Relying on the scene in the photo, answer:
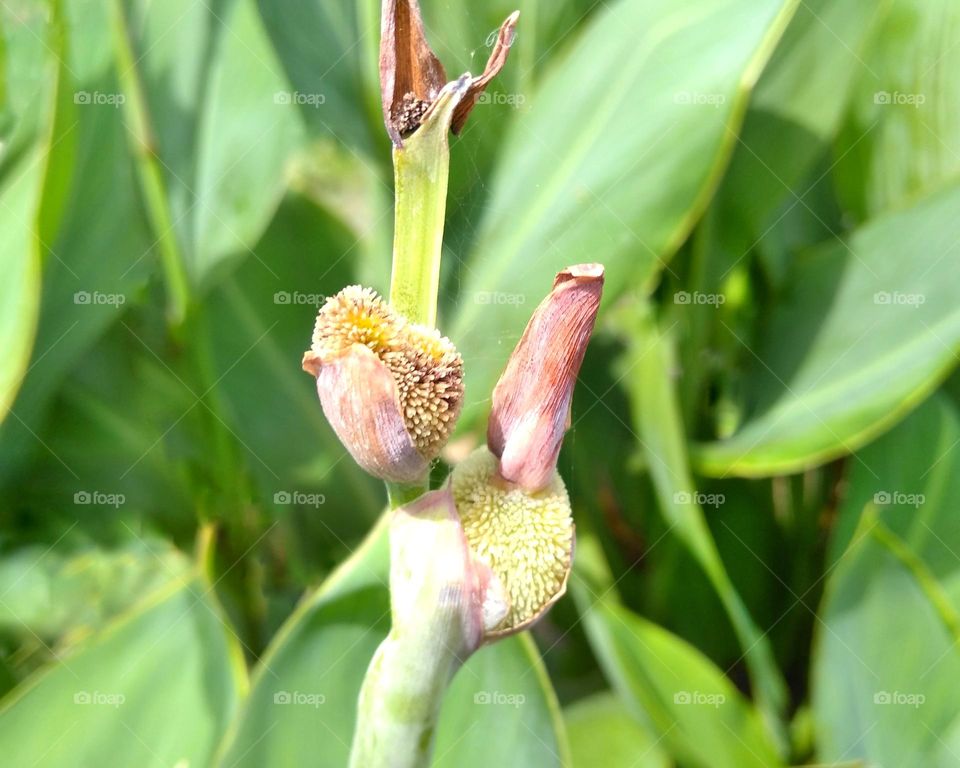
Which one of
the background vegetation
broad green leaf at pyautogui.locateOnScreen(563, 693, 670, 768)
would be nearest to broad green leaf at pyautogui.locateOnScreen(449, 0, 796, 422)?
the background vegetation

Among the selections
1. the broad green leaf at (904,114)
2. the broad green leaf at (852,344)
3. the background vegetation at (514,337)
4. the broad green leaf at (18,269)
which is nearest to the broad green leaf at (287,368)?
the background vegetation at (514,337)

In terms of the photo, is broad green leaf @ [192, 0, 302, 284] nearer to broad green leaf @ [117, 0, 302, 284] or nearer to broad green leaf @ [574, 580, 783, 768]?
broad green leaf @ [117, 0, 302, 284]

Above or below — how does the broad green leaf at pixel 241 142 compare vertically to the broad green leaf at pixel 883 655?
above

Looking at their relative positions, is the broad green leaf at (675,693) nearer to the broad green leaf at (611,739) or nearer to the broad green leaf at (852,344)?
the broad green leaf at (611,739)

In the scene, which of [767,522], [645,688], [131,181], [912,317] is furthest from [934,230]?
[131,181]

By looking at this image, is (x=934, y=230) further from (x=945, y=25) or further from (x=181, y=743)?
(x=181, y=743)

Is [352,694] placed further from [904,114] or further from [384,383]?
[904,114]

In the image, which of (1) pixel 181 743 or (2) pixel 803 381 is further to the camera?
(2) pixel 803 381
